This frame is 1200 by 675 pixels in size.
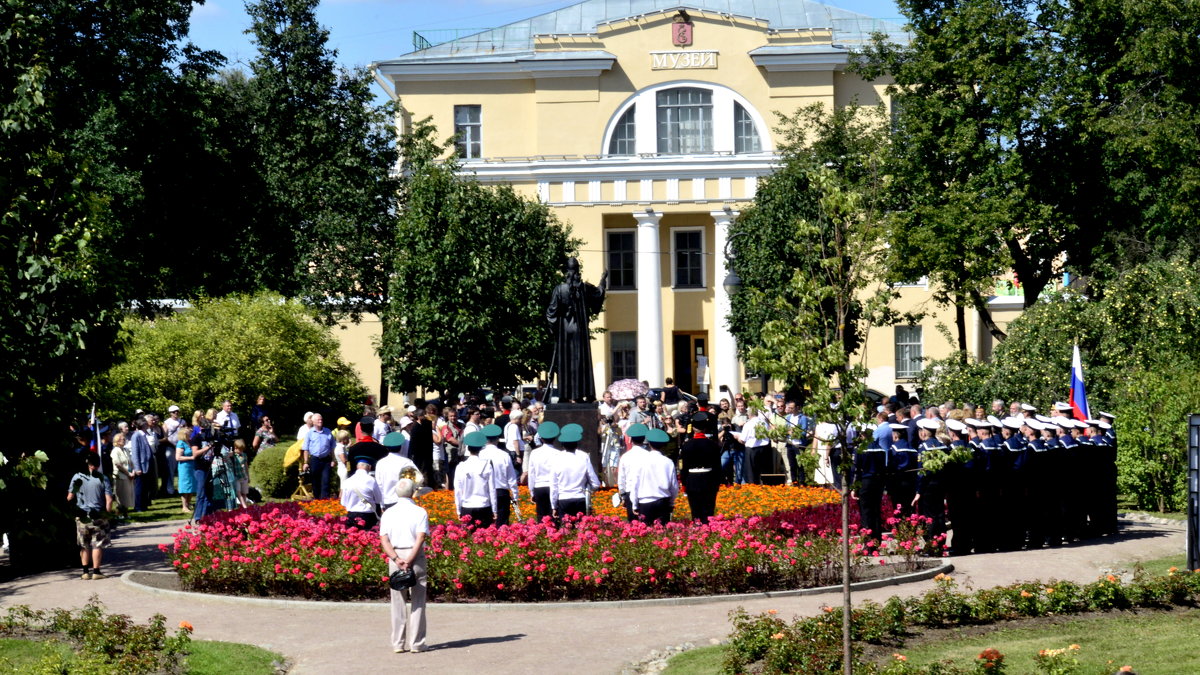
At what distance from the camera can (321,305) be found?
44.3 metres

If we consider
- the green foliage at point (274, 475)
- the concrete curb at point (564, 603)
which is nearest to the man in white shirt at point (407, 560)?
the concrete curb at point (564, 603)

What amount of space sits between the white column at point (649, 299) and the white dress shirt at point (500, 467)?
3267 cm

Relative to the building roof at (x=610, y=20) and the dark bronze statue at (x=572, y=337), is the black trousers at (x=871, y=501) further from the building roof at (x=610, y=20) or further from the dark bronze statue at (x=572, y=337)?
the building roof at (x=610, y=20)

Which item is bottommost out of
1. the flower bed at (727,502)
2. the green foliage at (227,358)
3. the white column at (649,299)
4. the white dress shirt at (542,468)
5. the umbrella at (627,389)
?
the flower bed at (727,502)

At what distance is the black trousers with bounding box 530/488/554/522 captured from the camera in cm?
1747

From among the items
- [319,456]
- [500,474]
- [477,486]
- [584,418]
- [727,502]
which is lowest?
[727,502]

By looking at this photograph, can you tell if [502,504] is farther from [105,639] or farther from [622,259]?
[622,259]

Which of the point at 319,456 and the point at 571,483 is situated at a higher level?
the point at 319,456

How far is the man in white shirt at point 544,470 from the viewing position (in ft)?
55.9

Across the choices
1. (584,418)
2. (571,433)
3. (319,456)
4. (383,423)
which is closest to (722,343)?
(383,423)

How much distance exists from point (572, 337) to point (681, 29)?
94.4ft

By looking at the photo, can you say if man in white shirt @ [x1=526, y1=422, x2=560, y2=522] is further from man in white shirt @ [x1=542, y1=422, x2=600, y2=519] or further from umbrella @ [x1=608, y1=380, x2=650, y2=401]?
umbrella @ [x1=608, y1=380, x2=650, y2=401]

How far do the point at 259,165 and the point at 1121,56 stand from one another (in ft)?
81.3

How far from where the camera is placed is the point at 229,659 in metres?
12.1
